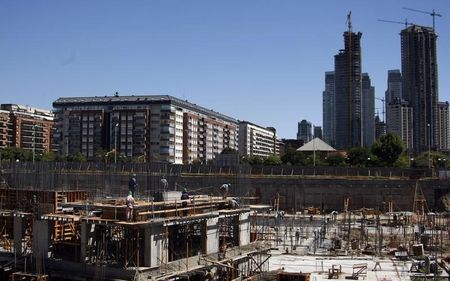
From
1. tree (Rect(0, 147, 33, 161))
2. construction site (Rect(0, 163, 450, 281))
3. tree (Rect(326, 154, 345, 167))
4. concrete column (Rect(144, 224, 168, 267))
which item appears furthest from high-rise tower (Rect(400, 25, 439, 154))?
concrete column (Rect(144, 224, 168, 267))

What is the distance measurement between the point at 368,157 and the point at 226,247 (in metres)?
63.3

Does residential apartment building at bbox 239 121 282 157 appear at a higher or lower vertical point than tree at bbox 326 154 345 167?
higher

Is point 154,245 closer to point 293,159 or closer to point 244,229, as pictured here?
point 244,229

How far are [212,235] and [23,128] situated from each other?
11571cm

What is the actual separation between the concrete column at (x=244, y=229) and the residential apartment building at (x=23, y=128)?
99.0 meters

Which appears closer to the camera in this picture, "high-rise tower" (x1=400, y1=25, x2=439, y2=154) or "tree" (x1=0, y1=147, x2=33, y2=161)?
"tree" (x1=0, y1=147, x2=33, y2=161)

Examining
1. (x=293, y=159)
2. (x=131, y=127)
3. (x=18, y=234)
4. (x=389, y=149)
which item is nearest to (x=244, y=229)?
(x=18, y=234)

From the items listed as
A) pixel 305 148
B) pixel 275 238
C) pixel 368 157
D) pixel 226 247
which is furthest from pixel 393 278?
pixel 305 148

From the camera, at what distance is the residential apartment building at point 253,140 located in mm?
168375

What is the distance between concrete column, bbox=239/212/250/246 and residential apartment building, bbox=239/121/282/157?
129m

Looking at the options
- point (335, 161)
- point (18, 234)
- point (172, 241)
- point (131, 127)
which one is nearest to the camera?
point (172, 241)

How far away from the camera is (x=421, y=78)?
160m

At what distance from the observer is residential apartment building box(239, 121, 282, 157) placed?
168 meters

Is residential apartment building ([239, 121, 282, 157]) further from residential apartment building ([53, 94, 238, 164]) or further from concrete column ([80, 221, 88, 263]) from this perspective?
concrete column ([80, 221, 88, 263])
